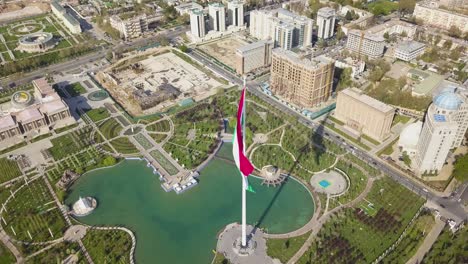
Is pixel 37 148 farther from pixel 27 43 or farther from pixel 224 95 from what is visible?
pixel 27 43

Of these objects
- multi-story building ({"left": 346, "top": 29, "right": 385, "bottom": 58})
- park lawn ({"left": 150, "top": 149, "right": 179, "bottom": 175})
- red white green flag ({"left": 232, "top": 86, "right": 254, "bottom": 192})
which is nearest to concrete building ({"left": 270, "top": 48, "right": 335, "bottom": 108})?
multi-story building ({"left": 346, "top": 29, "right": 385, "bottom": 58})

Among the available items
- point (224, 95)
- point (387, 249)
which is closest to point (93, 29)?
point (224, 95)

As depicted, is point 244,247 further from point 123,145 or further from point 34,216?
point 123,145

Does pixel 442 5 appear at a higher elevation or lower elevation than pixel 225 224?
higher

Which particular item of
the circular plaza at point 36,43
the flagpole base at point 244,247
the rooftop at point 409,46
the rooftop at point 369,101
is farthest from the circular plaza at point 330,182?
the circular plaza at point 36,43

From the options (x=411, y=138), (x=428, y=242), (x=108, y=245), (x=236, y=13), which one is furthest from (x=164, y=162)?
(x=236, y=13)
